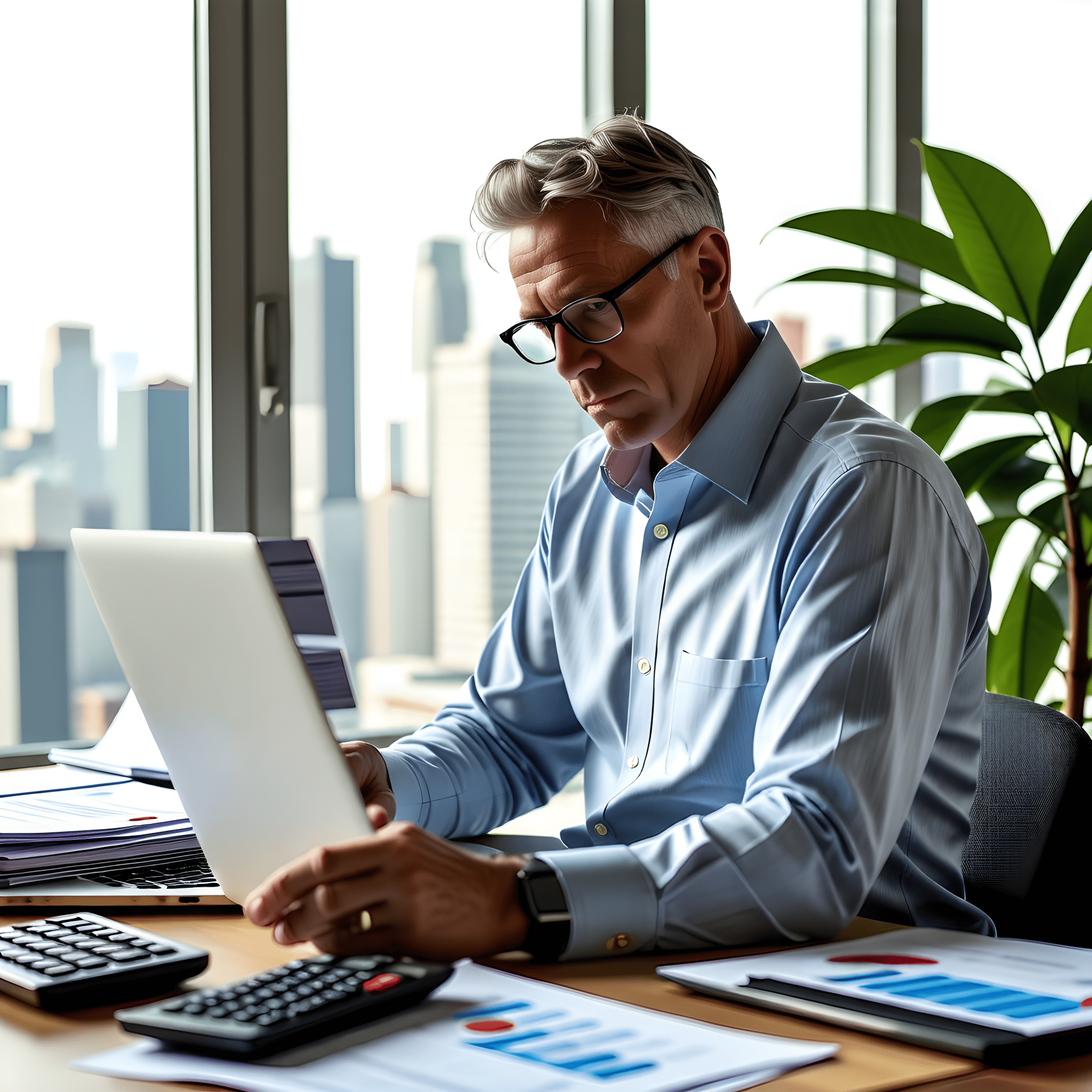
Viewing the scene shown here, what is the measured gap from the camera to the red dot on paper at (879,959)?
2.75ft

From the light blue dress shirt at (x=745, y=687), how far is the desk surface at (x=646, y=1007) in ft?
0.15

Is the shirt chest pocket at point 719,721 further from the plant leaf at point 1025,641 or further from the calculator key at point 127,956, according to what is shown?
the plant leaf at point 1025,641

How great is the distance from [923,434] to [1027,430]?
1.32 m

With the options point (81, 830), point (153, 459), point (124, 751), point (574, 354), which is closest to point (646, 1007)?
point (81, 830)

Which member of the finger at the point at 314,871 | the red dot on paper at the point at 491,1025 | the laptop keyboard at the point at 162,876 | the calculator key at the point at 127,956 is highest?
the finger at the point at 314,871

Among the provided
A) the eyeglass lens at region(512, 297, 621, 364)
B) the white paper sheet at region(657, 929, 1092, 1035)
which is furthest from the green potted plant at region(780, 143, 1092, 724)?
the white paper sheet at region(657, 929, 1092, 1035)

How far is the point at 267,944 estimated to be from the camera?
0.95 metres

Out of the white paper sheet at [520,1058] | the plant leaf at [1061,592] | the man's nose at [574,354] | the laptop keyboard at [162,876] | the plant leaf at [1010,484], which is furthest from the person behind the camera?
the plant leaf at [1061,592]

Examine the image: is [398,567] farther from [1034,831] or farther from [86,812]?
[1034,831]

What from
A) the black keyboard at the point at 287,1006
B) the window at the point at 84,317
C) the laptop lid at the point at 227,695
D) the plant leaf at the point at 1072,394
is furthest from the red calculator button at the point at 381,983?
the plant leaf at the point at 1072,394

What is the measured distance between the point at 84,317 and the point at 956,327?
4.75 feet

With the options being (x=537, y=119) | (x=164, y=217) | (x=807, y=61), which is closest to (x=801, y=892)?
(x=164, y=217)

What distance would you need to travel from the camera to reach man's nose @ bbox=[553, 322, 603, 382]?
4.27 feet

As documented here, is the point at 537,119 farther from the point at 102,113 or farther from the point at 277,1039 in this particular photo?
the point at 277,1039
